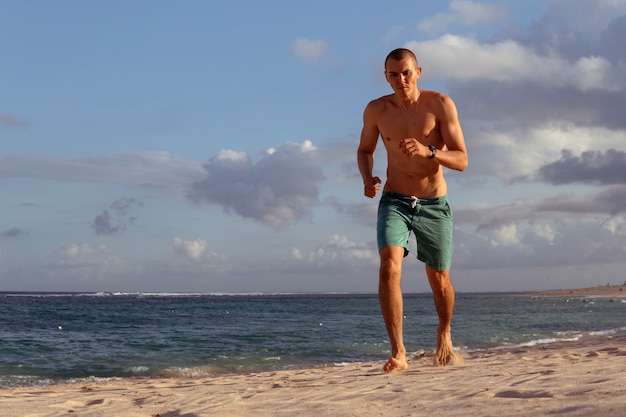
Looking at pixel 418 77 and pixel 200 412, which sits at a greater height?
pixel 418 77

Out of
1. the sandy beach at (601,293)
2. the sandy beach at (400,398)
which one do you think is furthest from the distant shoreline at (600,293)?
the sandy beach at (400,398)

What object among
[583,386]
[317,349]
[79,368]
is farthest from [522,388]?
[317,349]

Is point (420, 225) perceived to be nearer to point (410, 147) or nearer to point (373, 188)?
point (373, 188)

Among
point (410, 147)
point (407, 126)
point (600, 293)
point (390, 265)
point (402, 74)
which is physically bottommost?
point (600, 293)

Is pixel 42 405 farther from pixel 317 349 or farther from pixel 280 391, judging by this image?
pixel 317 349

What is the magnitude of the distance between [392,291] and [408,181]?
36.7 inches

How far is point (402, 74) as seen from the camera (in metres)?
5.58

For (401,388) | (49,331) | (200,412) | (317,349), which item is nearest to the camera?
(200,412)

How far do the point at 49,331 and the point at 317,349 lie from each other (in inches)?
399

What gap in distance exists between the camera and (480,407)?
3594mm

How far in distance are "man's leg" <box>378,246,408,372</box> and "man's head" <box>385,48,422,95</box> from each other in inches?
50.4

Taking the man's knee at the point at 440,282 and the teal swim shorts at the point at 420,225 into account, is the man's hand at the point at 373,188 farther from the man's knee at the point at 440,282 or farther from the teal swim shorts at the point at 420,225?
the man's knee at the point at 440,282

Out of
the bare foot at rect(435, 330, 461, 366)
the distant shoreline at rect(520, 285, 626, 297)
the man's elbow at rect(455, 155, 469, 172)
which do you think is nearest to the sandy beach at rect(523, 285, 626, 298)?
the distant shoreline at rect(520, 285, 626, 297)

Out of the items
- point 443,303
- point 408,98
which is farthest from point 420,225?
point 408,98
